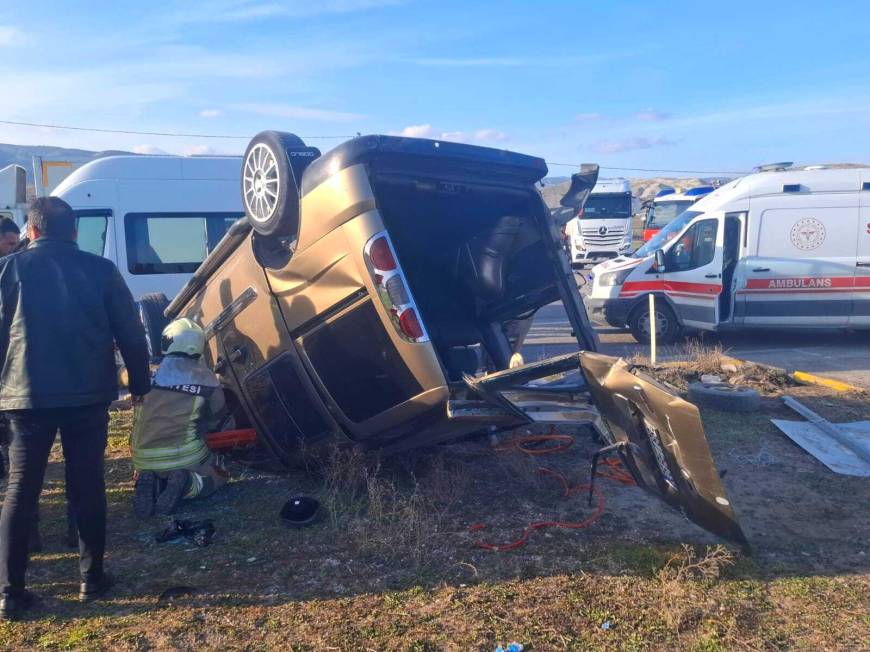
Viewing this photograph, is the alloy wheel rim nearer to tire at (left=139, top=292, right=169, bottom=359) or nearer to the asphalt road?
tire at (left=139, top=292, right=169, bottom=359)

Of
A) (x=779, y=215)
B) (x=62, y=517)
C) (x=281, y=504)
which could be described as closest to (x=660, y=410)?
(x=281, y=504)

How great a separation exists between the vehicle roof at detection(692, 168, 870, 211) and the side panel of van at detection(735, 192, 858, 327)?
0.33 ft

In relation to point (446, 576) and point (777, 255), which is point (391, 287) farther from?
point (777, 255)

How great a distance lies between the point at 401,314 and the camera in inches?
147

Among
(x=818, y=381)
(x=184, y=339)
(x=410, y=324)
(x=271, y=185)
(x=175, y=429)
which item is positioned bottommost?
(x=818, y=381)

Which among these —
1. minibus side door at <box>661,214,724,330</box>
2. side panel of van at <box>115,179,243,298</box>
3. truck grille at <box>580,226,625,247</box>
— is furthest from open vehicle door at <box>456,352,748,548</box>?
truck grille at <box>580,226,625,247</box>

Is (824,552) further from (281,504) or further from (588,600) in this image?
(281,504)

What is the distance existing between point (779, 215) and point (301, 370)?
8.48 m

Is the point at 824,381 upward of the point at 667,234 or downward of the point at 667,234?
downward

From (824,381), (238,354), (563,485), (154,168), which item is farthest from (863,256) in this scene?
(154,168)

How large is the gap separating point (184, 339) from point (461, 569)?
90.4 inches

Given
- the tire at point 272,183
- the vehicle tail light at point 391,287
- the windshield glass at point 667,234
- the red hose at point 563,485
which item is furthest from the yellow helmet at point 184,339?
the windshield glass at point 667,234

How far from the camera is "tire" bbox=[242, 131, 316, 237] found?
13.4 feet

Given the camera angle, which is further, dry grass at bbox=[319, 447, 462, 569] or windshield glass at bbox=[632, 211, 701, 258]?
windshield glass at bbox=[632, 211, 701, 258]
